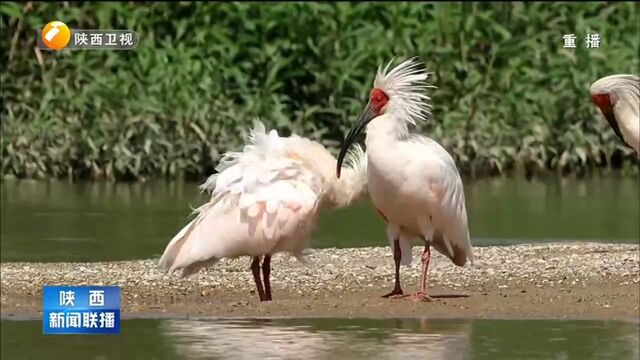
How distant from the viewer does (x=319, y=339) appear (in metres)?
8.93

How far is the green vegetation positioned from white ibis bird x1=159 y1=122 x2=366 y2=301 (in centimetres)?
916

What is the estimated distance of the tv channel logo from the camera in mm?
13229

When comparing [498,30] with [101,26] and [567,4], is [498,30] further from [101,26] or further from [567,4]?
[101,26]

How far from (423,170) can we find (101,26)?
40.2 feet

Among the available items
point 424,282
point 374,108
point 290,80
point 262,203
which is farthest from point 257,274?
point 290,80

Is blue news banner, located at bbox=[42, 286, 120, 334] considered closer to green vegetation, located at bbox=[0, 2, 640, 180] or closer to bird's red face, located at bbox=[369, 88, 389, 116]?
bird's red face, located at bbox=[369, 88, 389, 116]

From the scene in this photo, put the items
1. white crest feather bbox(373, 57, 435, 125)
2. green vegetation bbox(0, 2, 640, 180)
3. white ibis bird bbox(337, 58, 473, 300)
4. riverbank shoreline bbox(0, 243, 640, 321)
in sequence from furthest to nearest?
1. green vegetation bbox(0, 2, 640, 180)
2. white crest feather bbox(373, 57, 435, 125)
3. white ibis bird bbox(337, 58, 473, 300)
4. riverbank shoreline bbox(0, 243, 640, 321)

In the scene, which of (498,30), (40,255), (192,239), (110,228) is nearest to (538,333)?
(192,239)

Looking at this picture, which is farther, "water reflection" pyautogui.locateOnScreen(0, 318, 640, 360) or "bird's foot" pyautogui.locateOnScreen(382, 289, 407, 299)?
"bird's foot" pyautogui.locateOnScreen(382, 289, 407, 299)

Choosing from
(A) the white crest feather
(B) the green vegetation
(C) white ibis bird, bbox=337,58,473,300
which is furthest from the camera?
(B) the green vegetation

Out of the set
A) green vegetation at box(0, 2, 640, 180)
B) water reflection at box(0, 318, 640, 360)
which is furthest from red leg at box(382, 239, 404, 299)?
green vegetation at box(0, 2, 640, 180)

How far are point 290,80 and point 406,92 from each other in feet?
36.9

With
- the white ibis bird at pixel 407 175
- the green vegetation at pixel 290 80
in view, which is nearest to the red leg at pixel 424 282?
the white ibis bird at pixel 407 175

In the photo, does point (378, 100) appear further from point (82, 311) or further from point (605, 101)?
point (82, 311)
